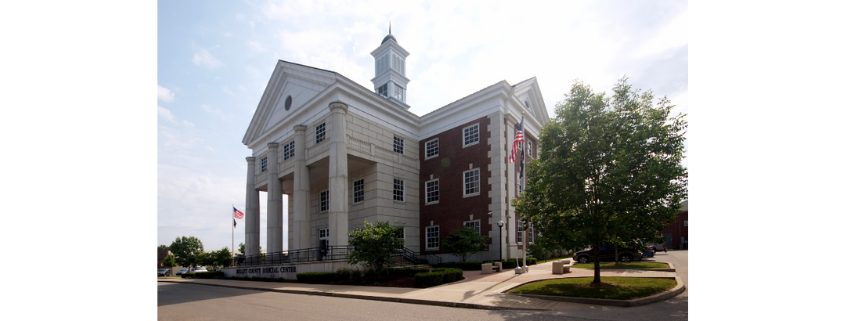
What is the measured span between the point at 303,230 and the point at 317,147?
18.4ft

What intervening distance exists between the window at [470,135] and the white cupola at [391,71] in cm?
1330

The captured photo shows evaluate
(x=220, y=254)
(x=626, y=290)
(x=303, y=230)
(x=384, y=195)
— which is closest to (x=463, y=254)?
(x=384, y=195)

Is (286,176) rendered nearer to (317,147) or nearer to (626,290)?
(317,147)

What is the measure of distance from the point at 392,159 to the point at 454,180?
462 centimetres

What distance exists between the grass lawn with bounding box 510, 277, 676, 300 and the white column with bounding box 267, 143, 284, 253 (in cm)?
2212

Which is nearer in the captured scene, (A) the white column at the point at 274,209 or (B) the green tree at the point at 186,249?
(A) the white column at the point at 274,209

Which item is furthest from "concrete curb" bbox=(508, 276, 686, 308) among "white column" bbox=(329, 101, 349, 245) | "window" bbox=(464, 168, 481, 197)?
"window" bbox=(464, 168, 481, 197)

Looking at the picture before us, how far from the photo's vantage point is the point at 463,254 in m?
23.7

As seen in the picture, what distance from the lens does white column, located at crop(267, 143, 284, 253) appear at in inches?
1200

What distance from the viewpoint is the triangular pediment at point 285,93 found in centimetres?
2769

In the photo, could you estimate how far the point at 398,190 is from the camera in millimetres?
28500

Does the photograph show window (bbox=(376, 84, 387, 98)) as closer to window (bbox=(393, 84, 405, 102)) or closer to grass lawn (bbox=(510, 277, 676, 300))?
window (bbox=(393, 84, 405, 102))

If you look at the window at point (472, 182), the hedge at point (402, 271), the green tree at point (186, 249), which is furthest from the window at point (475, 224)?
the green tree at point (186, 249)

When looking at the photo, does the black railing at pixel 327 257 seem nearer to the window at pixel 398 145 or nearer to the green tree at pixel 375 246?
the green tree at pixel 375 246
